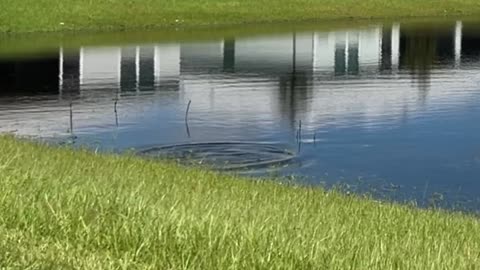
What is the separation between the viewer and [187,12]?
99.0 m

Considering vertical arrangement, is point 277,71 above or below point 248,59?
below

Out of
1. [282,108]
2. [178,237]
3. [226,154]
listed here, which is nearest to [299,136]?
[226,154]

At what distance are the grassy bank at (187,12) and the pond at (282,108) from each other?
18509 millimetres

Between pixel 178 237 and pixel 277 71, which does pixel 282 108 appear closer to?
pixel 277 71

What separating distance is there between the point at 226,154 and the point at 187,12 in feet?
233

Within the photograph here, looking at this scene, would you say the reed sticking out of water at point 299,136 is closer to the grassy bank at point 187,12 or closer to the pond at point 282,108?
the pond at point 282,108

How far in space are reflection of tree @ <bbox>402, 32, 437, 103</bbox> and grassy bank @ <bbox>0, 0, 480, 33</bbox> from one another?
65.8 ft

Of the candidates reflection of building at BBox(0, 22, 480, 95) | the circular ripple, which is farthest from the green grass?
reflection of building at BBox(0, 22, 480, 95)

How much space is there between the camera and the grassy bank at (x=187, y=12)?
298 ft

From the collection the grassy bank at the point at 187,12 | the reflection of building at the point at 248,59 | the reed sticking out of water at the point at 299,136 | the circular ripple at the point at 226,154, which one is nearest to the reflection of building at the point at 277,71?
the reflection of building at the point at 248,59

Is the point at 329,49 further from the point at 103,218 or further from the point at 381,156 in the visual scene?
the point at 103,218

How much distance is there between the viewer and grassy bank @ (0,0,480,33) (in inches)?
3573

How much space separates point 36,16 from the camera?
9100 cm

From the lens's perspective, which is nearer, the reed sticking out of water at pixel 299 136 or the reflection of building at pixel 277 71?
the reed sticking out of water at pixel 299 136
